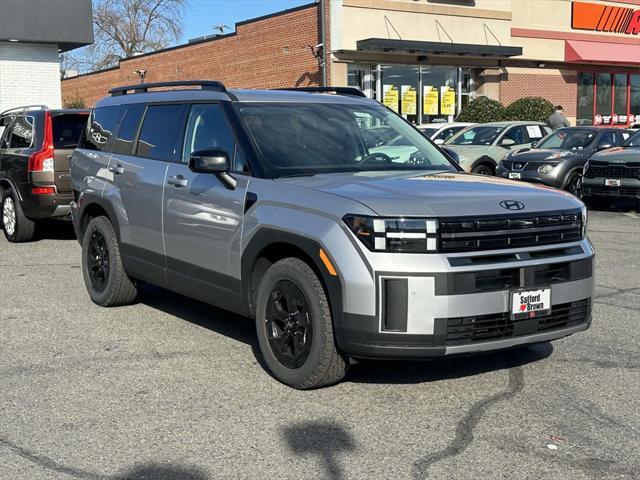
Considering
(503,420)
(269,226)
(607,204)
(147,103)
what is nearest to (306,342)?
(269,226)

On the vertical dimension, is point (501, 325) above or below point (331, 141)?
below

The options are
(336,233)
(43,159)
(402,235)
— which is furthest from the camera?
(43,159)

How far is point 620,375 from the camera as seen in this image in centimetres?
526

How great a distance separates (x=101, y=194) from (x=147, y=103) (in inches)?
38.1

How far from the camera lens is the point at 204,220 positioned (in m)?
5.65

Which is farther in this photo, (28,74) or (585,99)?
(585,99)

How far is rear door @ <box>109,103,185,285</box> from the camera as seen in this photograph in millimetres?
6289

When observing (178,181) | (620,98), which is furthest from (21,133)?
(620,98)

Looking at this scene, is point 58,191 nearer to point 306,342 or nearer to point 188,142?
point 188,142

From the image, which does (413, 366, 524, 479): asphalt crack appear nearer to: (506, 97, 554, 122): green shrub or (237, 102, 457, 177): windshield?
(237, 102, 457, 177): windshield

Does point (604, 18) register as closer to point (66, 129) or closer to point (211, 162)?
point (66, 129)

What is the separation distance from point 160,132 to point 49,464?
3.29 m

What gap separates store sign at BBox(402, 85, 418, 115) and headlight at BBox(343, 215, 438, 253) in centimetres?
2552

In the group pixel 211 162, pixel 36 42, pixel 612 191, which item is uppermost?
pixel 36 42
